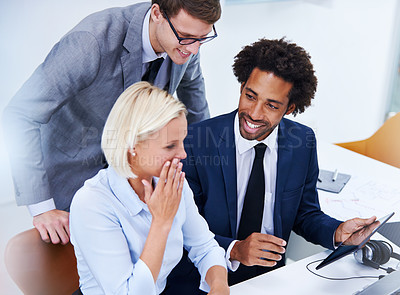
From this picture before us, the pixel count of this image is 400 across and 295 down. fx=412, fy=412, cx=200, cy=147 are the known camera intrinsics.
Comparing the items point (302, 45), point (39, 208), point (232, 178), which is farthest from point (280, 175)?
point (302, 45)

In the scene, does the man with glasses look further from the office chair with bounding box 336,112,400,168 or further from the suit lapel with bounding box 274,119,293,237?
the office chair with bounding box 336,112,400,168

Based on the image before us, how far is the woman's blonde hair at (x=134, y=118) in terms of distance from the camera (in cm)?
99

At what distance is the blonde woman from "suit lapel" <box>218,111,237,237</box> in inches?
15.4

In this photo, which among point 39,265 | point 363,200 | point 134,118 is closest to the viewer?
point 134,118

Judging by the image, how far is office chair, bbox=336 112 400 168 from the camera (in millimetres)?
2408

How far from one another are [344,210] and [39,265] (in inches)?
44.2

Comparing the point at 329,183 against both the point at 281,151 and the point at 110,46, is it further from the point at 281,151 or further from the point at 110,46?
the point at 110,46

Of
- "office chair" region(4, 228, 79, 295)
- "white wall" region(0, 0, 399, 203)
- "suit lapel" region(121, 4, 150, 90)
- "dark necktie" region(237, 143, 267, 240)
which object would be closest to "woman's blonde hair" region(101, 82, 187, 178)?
"office chair" region(4, 228, 79, 295)

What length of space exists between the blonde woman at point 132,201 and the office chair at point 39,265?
106mm

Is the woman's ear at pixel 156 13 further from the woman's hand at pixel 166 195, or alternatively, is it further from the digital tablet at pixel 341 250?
the digital tablet at pixel 341 250

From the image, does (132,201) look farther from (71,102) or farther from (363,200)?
(363,200)

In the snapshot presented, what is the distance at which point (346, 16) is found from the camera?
3.24m

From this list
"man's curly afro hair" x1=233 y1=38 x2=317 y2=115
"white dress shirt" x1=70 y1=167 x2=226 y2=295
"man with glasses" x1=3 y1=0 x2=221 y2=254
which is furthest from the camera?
"man's curly afro hair" x1=233 y1=38 x2=317 y2=115

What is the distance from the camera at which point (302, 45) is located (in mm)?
3021
